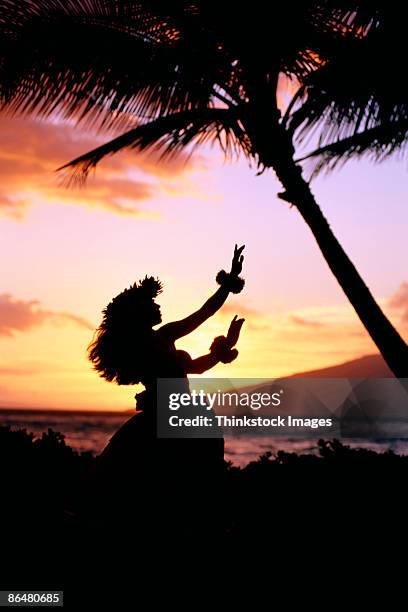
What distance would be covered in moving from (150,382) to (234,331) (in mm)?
589

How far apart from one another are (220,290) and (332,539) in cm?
167

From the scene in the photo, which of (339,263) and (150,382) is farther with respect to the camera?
(339,263)

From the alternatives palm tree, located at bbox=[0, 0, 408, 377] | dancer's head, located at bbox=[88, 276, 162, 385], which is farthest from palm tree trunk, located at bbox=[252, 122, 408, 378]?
dancer's head, located at bbox=[88, 276, 162, 385]

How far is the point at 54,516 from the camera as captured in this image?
217 inches

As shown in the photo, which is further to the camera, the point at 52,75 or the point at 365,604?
the point at 52,75

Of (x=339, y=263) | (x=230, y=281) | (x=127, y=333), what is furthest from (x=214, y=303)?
(x=339, y=263)

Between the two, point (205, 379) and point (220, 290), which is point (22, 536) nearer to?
point (205, 379)

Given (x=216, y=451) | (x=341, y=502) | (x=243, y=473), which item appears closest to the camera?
(x=216, y=451)

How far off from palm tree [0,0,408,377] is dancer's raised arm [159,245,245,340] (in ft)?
8.23

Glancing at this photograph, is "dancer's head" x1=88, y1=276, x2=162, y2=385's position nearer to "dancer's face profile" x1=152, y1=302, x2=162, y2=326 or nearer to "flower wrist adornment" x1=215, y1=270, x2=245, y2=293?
"dancer's face profile" x1=152, y1=302, x2=162, y2=326

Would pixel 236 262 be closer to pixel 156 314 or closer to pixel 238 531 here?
pixel 156 314

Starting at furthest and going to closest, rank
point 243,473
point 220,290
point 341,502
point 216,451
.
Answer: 1. point 243,473
2. point 341,502
3. point 220,290
4. point 216,451

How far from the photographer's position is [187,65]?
738 cm

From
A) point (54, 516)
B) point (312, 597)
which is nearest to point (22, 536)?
point (54, 516)
